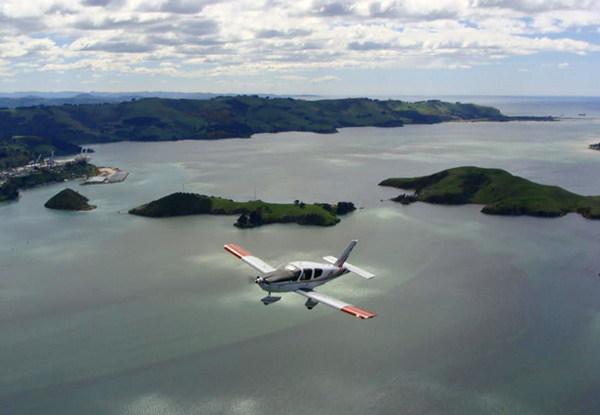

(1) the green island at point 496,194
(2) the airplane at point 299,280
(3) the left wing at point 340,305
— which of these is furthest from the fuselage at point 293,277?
(1) the green island at point 496,194

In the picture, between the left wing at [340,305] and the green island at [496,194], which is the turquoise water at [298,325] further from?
the left wing at [340,305]

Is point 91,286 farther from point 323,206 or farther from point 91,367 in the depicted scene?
point 323,206

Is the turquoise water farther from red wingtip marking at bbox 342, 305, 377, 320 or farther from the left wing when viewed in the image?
red wingtip marking at bbox 342, 305, 377, 320

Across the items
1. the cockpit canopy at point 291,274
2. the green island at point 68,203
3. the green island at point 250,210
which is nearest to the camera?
the cockpit canopy at point 291,274

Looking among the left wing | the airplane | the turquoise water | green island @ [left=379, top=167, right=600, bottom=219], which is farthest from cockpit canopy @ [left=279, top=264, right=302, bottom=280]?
green island @ [left=379, top=167, right=600, bottom=219]

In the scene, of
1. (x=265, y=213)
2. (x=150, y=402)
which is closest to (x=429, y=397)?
(x=150, y=402)

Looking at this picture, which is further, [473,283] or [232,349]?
[473,283]

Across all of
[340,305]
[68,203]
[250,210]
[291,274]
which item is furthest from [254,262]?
[68,203]
